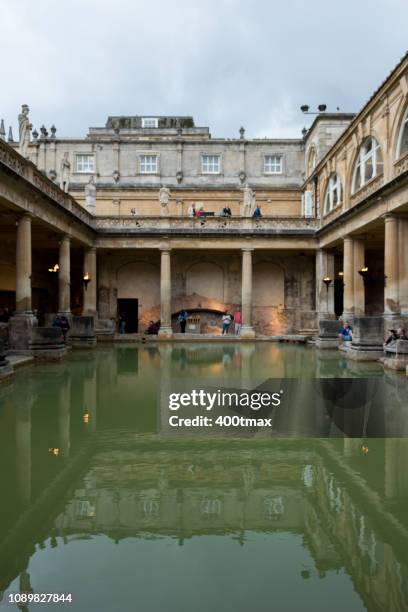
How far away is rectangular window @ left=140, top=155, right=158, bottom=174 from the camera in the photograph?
33250 millimetres

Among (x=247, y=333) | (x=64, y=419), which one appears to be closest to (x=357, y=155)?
(x=247, y=333)

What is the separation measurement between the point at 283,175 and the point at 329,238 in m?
9.63

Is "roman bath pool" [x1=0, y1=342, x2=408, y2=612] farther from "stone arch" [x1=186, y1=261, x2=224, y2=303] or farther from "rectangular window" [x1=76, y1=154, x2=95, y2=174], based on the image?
"rectangular window" [x1=76, y1=154, x2=95, y2=174]

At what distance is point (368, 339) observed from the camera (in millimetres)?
16859

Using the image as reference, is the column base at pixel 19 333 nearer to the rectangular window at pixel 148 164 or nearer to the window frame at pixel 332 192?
the window frame at pixel 332 192

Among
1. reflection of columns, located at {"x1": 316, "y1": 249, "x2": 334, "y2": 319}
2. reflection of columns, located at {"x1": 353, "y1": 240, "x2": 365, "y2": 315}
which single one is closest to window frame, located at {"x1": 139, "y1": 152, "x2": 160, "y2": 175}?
reflection of columns, located at {"x1": 316, "y1": 249, "x2": 334, "y2": 319}

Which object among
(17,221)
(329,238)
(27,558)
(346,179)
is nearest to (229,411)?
(27,558)

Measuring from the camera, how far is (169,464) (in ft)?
19.7

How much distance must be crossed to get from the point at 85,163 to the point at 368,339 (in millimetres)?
23688

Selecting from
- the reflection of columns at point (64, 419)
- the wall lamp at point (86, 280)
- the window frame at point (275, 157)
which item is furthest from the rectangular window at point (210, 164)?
the reflection of columns at point (64, 419)

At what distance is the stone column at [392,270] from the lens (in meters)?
17.1

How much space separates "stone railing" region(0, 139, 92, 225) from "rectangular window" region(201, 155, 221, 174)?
1279cm

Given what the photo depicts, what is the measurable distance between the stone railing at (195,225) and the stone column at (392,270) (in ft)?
34.6

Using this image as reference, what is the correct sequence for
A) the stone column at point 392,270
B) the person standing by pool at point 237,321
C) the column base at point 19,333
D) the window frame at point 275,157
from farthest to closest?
the window frame at point 275,157, the person standing by pool at point 237,321, the stone column at point 392,270, the column base at point 19,333
